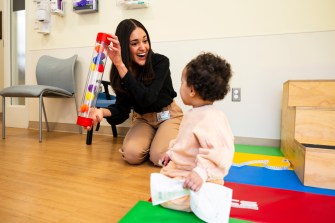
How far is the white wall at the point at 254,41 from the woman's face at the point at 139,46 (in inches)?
31.4

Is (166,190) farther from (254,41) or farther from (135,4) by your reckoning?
(135,4)

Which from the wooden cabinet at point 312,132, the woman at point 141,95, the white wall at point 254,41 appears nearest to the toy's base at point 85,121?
the woman at point 141,95

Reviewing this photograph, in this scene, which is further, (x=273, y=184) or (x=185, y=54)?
(x=185, y=54)

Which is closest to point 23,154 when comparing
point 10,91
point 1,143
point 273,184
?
point 1,143

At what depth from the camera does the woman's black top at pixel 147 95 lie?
1.13 m

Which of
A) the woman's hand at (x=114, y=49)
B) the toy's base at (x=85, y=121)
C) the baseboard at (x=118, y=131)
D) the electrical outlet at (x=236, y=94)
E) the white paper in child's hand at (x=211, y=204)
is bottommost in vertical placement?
the baseboard at (x=118, y=131)

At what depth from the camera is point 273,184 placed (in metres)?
1.00

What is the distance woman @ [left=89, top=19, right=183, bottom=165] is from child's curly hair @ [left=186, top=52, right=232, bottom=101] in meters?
0.48

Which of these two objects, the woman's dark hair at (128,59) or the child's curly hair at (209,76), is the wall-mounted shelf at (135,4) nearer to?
the woman's dark hair at (128,59)

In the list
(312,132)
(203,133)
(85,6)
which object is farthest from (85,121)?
(85,6)

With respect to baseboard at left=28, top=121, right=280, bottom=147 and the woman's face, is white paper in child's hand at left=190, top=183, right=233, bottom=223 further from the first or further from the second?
baseboard at left=28, top=121, right=280, bottom=147

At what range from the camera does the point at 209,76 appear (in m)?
0.67

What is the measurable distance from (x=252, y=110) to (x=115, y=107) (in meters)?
1.07

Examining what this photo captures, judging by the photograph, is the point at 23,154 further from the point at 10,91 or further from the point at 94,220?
the point at 94,220
